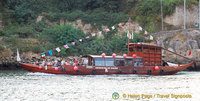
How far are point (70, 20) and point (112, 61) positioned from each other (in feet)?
74.2

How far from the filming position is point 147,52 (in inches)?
1400

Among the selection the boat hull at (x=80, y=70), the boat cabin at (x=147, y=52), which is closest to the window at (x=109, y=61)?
the boat hull at (x=80, y=70)

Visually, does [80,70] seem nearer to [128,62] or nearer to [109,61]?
[109,61]

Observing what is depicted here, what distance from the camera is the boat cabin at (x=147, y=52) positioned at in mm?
35125

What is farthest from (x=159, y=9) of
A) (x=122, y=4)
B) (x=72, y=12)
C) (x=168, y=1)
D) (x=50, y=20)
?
(x=50, y=20)

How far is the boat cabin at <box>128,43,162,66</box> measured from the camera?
1383 inches

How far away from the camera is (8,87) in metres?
22.3

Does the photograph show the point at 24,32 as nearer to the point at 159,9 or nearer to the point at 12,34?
the point at 12,34

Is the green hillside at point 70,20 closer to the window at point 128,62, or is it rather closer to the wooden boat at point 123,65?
the wooden boat at point 123,65

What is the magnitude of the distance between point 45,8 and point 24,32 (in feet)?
31.3

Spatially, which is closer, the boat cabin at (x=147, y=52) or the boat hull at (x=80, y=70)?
the boat hull at (x=80, y=70)

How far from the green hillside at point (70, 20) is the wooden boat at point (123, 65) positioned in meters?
12.7

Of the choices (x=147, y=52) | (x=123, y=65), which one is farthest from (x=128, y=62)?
(x=147, y=52)

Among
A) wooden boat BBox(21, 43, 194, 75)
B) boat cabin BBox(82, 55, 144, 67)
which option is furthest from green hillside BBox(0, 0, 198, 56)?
boat cabin BBox(82, 55, 144, 67)
